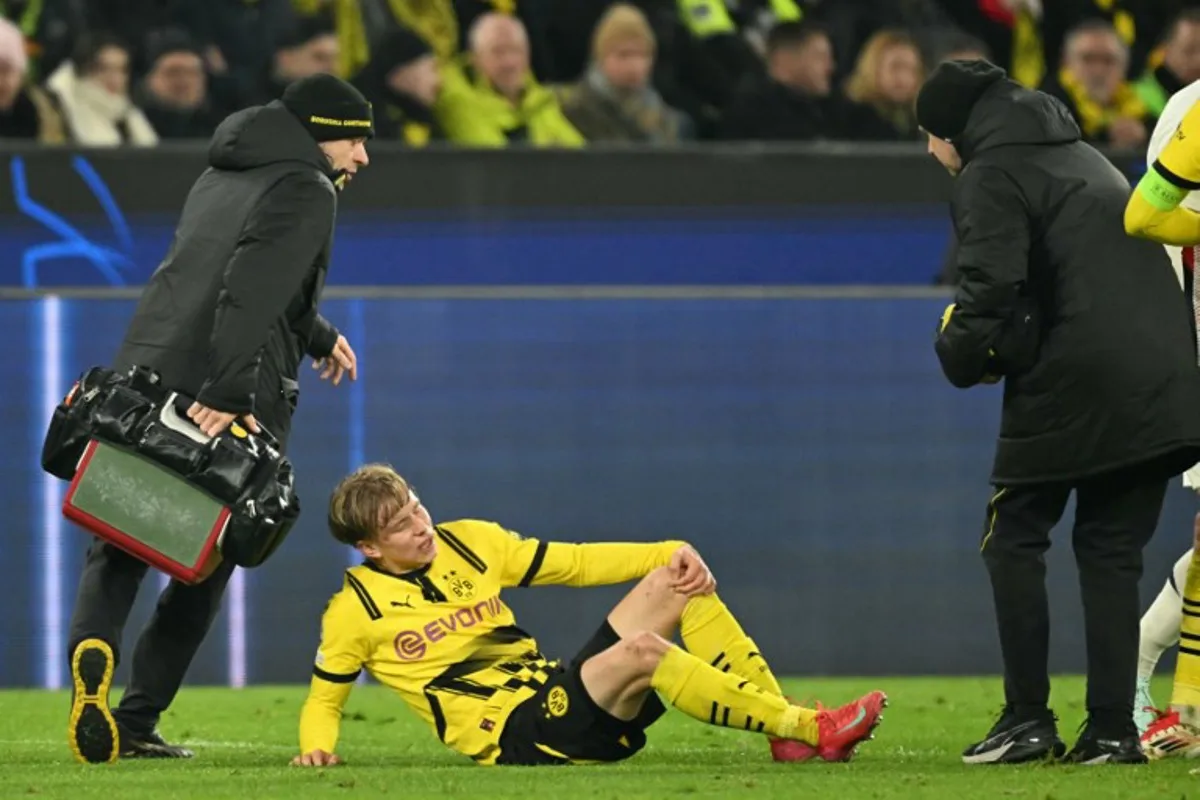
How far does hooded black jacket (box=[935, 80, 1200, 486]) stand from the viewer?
6031 millimetres

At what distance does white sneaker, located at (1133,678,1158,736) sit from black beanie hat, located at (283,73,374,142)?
2867 mm

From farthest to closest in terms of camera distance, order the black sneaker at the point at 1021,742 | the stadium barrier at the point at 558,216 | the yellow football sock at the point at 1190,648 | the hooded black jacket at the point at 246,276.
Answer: the stadium barrier at the point at 558,216 < the yellow football sock at the point at 1190,648 < the hooded black jacket at the point at 246,276 < the black sneaker at the point at 1021,742

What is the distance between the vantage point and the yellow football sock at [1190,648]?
6414 mm

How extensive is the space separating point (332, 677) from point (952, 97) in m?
2.26

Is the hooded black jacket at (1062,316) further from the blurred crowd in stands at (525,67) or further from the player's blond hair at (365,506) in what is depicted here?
the blurred crowd in stands at (525,67)

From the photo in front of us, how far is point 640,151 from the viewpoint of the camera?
1092 cm

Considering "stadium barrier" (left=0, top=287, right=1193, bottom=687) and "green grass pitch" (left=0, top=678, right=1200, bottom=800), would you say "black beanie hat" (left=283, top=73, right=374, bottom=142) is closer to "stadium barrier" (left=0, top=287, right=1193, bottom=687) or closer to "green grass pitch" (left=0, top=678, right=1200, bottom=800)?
"green grass pitch" (left=0, top=678, right=1200, bottom=800)

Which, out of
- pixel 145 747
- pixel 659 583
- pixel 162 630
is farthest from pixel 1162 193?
pixel 145 747

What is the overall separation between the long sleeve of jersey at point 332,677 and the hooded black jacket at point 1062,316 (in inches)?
68.2

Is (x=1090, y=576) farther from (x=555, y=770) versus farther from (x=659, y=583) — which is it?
(x=555, y=770)

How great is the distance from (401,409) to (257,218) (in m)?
3.68

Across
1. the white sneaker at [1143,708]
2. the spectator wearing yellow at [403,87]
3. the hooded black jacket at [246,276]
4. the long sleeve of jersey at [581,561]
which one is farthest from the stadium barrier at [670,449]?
the long sleeve of jersey at [581,561]

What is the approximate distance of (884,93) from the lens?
11812 millimetres

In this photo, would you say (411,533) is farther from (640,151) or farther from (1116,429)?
(640,151)
